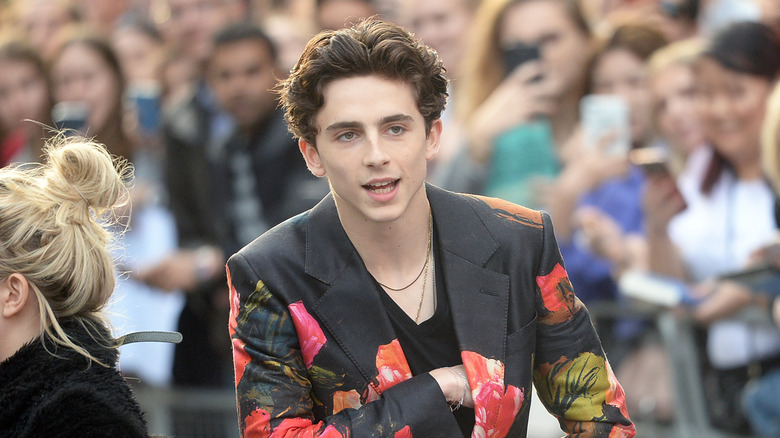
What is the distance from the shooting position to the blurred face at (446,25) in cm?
607

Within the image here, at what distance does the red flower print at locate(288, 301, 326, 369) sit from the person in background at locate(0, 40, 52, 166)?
5.00 metres

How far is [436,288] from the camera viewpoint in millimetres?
2980

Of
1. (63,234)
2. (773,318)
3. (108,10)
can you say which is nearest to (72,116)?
(108,10)

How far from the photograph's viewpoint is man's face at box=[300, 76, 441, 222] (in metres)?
2.78

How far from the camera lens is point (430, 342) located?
2.92m

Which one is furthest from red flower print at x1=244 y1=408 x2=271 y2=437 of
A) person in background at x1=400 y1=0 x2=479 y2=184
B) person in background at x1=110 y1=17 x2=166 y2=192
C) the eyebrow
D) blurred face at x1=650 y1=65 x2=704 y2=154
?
person in background at x1=110 y1=17 x2=166 y2=192

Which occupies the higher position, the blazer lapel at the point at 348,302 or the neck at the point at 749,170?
the neck at the point at 749,170

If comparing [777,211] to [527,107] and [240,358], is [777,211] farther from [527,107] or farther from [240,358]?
[240,358]

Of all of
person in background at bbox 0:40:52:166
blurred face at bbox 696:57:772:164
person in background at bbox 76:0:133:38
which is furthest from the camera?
person in background at bbox 76:0:133:38

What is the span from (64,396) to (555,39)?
363 cm

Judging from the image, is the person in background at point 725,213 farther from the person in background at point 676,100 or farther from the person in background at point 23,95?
the person in background at point 23,95

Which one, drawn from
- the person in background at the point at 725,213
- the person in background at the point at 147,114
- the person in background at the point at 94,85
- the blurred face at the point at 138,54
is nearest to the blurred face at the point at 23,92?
the person in background at the point at 94,85

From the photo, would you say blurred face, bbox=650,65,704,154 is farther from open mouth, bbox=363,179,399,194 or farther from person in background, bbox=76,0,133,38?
person in background, bbox=76,0,133,38

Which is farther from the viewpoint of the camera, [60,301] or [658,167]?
[658,167]
